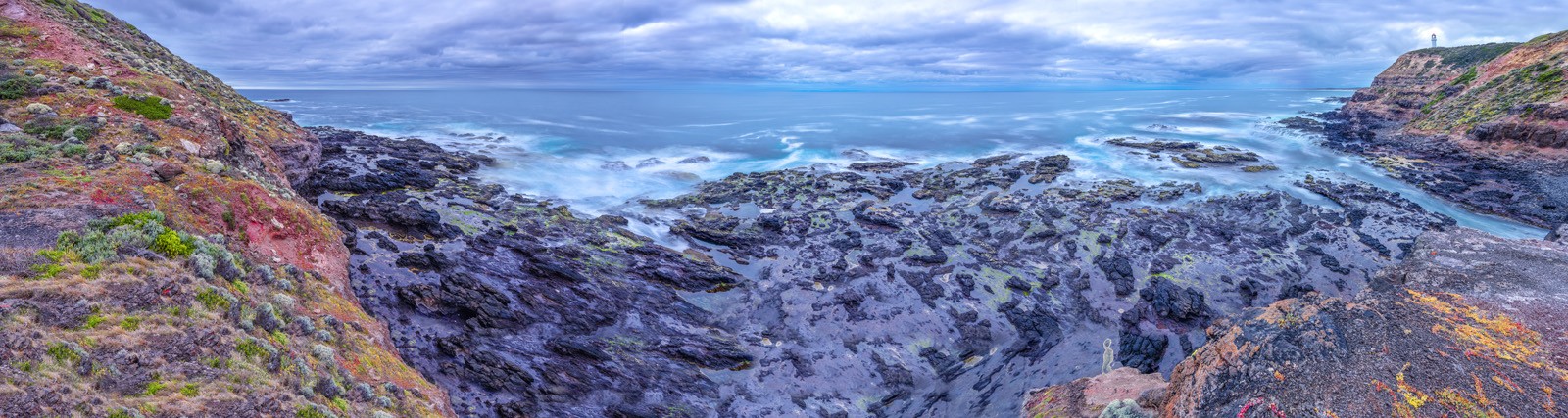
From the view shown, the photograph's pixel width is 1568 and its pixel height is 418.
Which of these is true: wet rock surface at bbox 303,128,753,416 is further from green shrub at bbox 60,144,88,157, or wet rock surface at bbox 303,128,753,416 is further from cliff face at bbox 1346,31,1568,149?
cliff face at bbox 1346,31,1568,149

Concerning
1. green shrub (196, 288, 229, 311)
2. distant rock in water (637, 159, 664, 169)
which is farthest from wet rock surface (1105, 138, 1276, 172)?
green shrub (196, 288, 229, 311)

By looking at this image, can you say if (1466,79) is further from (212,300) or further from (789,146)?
(212,300)

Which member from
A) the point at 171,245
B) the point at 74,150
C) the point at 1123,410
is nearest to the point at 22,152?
the point at 74,150

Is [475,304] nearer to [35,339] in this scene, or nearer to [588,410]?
[588,410]

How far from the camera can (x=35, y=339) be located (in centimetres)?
705

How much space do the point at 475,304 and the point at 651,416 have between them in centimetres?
555

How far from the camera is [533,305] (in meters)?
16.2

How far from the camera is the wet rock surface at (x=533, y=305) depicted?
13.3 m

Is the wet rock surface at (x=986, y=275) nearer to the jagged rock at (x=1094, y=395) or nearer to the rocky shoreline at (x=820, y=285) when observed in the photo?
the rocky shoreline at (x=820, y=285)

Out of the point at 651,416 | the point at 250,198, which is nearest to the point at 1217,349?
the point at 651,416

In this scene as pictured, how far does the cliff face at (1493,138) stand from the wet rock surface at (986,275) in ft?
16.0

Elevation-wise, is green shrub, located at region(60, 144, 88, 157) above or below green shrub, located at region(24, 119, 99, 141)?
below

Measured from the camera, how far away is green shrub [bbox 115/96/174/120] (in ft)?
54.4

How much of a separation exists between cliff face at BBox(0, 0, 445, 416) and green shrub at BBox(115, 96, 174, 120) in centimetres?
6
